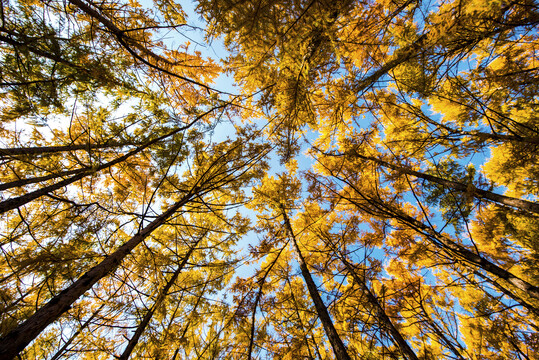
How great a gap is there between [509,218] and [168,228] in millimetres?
11155

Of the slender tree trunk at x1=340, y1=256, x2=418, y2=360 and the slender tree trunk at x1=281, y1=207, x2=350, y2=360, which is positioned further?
the slender tree trunk at x1=281, y1=207, x2=350, y2=360

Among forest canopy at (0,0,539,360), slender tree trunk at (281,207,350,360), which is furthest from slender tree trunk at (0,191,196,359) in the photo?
slender tree trunk at (281,207,350,360)

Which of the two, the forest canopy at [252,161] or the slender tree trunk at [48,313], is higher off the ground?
the forest canopy at [252,161]

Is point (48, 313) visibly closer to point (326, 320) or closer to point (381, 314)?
point (381, 314)

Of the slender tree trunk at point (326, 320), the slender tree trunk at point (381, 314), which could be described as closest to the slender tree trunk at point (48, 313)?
the slender tree trunk at point (381, 314)

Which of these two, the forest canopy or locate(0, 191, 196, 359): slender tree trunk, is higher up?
the forest canopy

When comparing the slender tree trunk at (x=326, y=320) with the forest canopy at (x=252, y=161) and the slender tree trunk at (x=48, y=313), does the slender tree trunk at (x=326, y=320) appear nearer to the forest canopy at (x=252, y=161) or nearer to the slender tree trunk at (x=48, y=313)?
the forest canopy at (x=252, y=161)

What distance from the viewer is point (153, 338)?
326 cm

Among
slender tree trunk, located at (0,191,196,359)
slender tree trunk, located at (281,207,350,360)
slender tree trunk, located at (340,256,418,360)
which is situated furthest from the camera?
slender tree trunk, located at (281,207,350,360)

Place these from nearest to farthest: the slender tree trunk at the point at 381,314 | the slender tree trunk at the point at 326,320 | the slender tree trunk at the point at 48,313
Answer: the slender tree trunk at the point at 48,313
the slender tree trunk at the point at 381,314
the slender tree trunk at the point at 326,320

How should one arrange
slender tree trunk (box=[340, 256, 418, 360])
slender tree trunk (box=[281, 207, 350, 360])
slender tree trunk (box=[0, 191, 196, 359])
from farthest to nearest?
slender tree trunk (box=[281, 207, 350, 360]) → slender tree trunk (box=[340, 256, 418, 360]) → slender tree trunk (box=[0, 191, 196, 359])

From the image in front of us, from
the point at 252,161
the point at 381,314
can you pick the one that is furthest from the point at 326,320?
the point at 252,161

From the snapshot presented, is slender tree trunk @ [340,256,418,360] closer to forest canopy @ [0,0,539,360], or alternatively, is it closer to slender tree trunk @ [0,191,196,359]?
forest canopy @ [0,0,539,360]

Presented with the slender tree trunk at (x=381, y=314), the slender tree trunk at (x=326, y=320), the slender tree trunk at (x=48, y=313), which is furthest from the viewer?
the slender tree trunk at (x=326, y=320)
